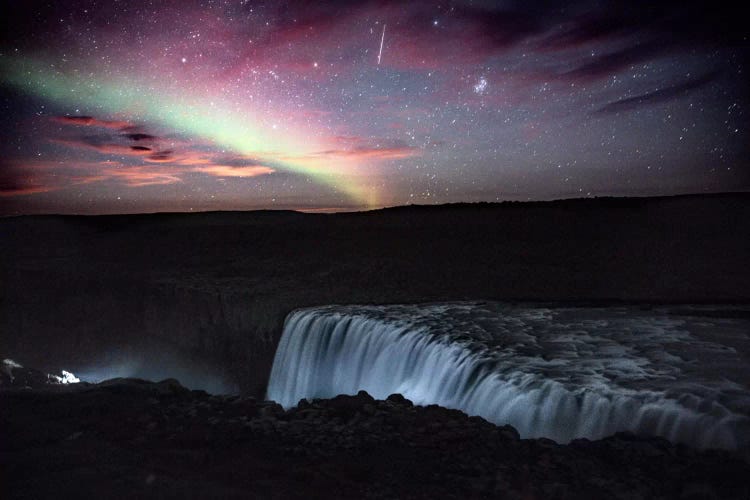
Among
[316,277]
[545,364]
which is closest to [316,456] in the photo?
[545,364]

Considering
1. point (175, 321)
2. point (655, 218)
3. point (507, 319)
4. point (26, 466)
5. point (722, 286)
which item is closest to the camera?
point (26, 466)

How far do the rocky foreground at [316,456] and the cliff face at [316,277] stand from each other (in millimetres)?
10558

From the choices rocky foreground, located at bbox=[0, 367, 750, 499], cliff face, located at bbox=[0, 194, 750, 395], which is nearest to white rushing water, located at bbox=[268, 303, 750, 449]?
rocky foreground, located at bbox=[0, 367, 750, 499]

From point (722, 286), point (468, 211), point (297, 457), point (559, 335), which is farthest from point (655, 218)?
point (297, 457)

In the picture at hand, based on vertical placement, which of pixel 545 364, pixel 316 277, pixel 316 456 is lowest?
pixel 316 456

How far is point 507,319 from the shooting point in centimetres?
1371

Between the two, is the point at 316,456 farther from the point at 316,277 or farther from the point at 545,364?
the point at 316,277

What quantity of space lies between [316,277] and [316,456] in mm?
19475

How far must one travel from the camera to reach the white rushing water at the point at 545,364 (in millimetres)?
7180

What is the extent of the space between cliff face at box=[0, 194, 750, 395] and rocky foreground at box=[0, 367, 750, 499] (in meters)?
10.6

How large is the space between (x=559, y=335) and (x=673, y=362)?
8.94 ft

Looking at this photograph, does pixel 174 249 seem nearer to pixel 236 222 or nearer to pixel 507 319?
pixel 236 222

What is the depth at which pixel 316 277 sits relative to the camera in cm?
2594

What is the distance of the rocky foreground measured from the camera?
5.58 m
